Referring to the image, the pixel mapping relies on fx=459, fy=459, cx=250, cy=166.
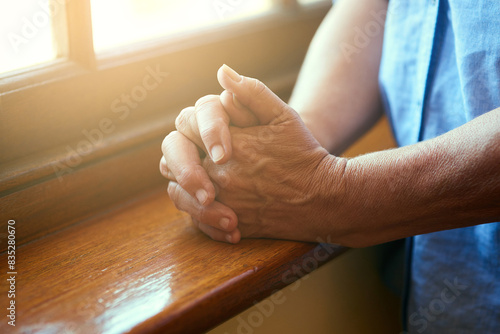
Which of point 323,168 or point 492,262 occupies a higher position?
point 323,168

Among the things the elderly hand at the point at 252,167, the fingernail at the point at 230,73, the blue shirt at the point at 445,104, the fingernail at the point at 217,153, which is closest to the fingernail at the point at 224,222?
the elderly hand at the point at 252,167

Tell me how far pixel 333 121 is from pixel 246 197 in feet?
1.05

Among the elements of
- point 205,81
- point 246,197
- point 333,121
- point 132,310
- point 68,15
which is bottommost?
point 132,310

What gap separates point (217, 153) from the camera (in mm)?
678

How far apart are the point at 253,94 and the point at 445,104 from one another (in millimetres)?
425

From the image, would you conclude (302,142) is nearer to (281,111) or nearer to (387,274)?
(281,111)

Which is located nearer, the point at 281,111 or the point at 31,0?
the point at 281,111

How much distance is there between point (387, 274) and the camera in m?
1.11

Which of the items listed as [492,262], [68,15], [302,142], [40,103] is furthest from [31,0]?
[492,262]

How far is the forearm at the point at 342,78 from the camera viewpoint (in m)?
0.95

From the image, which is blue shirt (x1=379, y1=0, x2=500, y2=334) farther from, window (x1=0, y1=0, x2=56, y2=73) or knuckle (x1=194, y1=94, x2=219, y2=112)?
window (x1=0, y1=0, x2=56, y2=73)

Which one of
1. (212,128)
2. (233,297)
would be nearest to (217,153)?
(212,128)

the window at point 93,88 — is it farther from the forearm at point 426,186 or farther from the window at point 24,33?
the forearm at point 426,186

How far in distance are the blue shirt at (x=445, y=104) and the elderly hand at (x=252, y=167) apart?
300 millimetres
